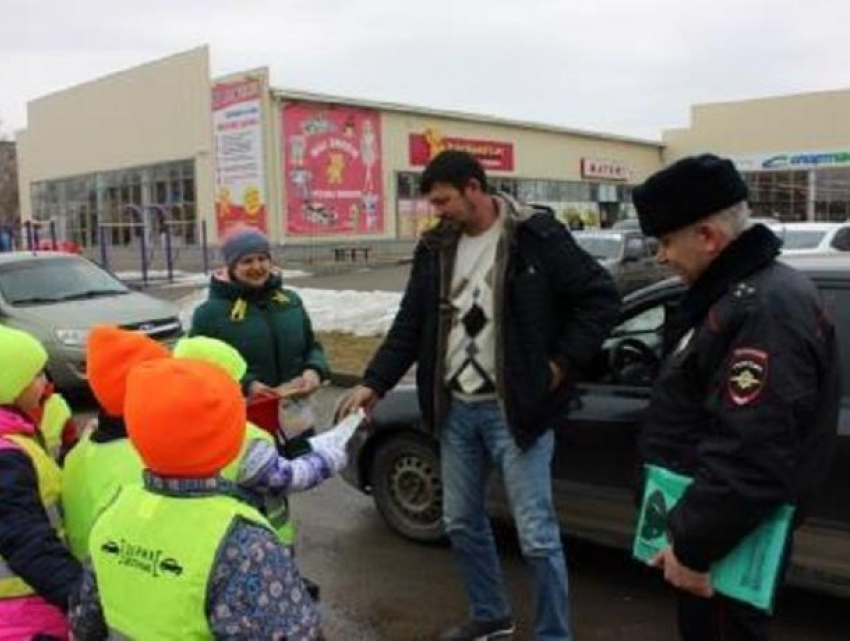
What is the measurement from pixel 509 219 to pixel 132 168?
35.0m

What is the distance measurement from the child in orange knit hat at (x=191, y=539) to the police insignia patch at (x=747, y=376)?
1.01 m

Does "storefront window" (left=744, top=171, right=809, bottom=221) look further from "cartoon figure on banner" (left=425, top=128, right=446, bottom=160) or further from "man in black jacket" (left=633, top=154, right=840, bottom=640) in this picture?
"man in black jacket" (left=633, top=154, right=840, bottom=640)

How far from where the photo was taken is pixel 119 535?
2090 mm

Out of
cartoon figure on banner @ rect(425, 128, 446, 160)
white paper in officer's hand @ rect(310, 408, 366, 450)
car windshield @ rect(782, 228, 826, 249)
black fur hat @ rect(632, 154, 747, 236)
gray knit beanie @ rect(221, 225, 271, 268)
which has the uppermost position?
cartoon figure on banner @ rect(425, 128, 446, 160)

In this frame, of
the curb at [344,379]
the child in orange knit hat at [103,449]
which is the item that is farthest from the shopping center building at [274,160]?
the child in orange knit hat at [103,449]

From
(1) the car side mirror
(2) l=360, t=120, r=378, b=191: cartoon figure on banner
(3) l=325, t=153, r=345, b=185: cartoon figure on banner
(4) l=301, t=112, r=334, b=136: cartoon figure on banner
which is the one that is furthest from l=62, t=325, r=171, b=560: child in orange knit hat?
(2) l=360, t=120, r=378, b=191: cartoon figure on banner

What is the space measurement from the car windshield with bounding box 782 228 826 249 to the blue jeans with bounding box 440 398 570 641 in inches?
498

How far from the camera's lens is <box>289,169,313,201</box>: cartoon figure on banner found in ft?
102

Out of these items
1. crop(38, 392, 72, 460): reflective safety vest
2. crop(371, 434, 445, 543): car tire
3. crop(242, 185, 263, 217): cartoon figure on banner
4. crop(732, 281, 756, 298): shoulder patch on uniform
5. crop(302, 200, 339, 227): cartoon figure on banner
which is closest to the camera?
crop(732, 281, 756, 298): shoulder patch on uniform

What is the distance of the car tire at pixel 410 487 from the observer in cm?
555

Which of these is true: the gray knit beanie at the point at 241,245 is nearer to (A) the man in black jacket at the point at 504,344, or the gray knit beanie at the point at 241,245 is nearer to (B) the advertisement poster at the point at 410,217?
(A) the man in black jacket at the point at 504,344

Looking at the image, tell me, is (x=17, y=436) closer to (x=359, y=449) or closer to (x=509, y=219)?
(x=509, y=219)

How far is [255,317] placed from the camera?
14.3 ft

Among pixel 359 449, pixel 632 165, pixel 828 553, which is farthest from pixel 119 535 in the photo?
pixel 632 165
